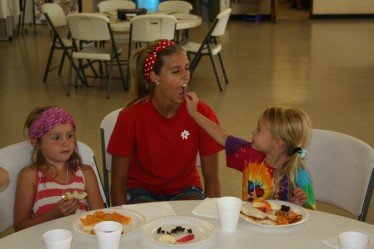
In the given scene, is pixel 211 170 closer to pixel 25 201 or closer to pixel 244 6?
pixel 25 201

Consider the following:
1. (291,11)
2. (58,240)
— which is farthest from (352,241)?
(291,11)

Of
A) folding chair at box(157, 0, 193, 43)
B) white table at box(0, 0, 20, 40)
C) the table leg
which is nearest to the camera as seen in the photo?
folding chair at box(157, 0, 193, 43)

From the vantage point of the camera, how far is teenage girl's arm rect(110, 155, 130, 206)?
274cm

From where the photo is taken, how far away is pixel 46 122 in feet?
8.14

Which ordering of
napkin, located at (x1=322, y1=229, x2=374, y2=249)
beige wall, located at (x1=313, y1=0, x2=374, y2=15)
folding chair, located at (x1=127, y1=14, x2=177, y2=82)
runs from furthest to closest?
beige wall, located at (x1=313, y1=0, x2=374, y2=15), folding chair, located at (x1=127, y1=14, x2=177, y2=82), napkin, located at (x1=322, y1=229, x2=374, y2=249)

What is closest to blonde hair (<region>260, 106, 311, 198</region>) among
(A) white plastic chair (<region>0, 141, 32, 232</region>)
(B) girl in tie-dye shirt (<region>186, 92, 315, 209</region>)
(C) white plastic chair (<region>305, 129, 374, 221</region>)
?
(B) girl in tie-dye shirt (<region>186, 92, 315, 209</region>)

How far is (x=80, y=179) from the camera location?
2.48 metres

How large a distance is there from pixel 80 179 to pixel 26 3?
9807 millimetres

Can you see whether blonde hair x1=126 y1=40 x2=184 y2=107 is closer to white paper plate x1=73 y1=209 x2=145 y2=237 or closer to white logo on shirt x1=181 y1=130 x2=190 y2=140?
white logo on shirt x1=181 y1=130 x2=190 y2=140

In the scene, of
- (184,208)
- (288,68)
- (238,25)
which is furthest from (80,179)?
(238,25)

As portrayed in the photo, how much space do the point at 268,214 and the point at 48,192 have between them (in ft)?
3.07

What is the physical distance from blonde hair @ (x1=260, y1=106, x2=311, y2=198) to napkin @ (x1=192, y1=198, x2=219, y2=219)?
39cm

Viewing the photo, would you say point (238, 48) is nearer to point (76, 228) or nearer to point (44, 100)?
point (44, 100)

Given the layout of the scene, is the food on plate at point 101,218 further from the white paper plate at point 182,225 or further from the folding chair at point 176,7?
the folding chair at point 176,7
